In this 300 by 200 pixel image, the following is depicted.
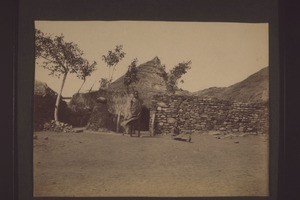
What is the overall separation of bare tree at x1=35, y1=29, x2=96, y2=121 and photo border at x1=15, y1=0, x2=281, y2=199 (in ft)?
0.24

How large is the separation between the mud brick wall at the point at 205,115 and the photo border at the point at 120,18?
0.12m

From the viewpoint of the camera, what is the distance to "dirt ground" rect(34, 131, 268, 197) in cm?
238

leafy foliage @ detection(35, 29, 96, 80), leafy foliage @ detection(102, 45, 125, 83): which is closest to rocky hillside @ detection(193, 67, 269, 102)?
leafy foliage @ detection(102, 45, 125, 83)

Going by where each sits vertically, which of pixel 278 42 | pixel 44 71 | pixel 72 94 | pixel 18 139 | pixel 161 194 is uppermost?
pixel 278 42

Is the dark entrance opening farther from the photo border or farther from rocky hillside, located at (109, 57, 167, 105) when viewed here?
the photo border

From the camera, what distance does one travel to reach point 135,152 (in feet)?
7.91

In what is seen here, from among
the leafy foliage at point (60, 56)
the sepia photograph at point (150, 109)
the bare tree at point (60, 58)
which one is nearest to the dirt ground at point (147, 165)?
the sepia photograph at point (150, 109)

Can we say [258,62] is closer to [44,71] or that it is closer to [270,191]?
[270,191]

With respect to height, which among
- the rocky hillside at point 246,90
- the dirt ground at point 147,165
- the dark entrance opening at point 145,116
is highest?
the rocky hillside at point 246,90

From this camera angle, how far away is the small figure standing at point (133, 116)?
243cm

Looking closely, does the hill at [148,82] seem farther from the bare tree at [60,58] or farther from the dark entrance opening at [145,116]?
the bare tree at [60,58]

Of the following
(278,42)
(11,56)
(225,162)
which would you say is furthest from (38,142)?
(278,42)

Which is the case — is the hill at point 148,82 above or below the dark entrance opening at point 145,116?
above

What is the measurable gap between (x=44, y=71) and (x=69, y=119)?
1.25 feet
